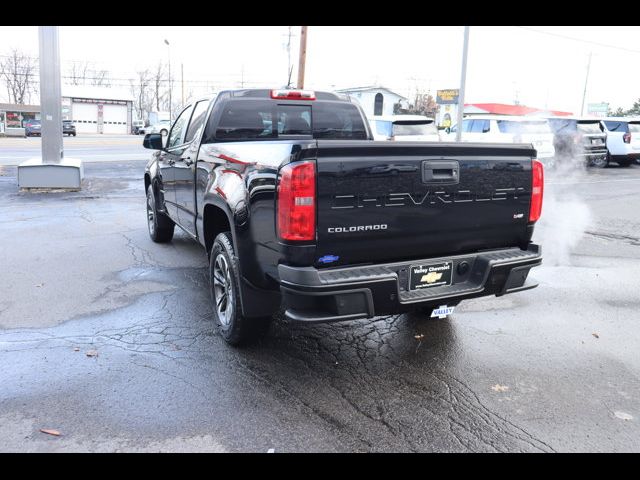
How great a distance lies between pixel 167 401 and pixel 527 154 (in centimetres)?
293

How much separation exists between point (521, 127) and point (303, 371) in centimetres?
1615

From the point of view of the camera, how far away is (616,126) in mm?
21469

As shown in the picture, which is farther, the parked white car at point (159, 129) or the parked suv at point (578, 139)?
the parked suv at point (578, 139)

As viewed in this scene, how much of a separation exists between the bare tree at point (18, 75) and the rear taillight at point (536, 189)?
92614 millimetres

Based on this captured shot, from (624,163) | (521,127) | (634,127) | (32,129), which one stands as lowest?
(32,129)

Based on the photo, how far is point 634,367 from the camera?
4.14 metres

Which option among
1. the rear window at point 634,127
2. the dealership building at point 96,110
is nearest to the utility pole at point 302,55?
the rear window at point 634,127

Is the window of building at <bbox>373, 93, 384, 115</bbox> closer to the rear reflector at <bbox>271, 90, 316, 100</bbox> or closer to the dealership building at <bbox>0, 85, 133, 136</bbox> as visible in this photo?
the dealership building at <bbox>0, 85, 133, 136</bbox>

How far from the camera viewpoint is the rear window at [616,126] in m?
21.2

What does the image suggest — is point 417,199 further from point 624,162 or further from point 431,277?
point 624,162

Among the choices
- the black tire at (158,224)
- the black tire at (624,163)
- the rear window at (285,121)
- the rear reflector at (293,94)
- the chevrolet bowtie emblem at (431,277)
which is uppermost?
the rear reflector at (293,94)

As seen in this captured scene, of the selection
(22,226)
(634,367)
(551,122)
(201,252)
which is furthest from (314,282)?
(551,122)

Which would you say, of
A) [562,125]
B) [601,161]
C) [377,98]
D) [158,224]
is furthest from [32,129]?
[158,224]

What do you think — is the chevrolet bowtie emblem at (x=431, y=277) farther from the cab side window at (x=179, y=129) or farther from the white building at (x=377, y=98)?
the white building at (x=377, y=98)
